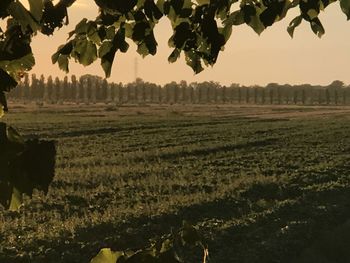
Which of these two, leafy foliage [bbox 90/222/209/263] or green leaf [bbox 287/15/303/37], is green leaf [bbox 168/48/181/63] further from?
leafy foliage [bbox 90/222/209/263]

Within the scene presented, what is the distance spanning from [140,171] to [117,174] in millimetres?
1096

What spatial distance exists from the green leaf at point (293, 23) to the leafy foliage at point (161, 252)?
5.09 feet

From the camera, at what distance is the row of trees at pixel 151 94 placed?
165125 millimetres

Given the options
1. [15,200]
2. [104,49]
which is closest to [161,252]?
[15,200]

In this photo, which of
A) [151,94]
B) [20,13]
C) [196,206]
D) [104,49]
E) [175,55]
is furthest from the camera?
[151,94]

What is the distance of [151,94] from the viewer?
185 m

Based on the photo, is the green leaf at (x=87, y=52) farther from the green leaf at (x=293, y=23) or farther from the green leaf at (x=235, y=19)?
the green leaf at (x=293, y=23)

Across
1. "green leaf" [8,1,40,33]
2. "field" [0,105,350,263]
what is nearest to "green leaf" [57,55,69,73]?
"field" [0,105,350,263]

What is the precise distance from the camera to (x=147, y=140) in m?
32.2

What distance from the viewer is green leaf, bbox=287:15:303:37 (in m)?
2.96

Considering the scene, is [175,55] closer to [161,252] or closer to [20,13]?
[161,252]

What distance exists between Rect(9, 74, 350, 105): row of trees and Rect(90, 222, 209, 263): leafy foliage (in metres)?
150

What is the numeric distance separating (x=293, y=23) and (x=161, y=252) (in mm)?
1817

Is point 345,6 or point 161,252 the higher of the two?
point 345,6
